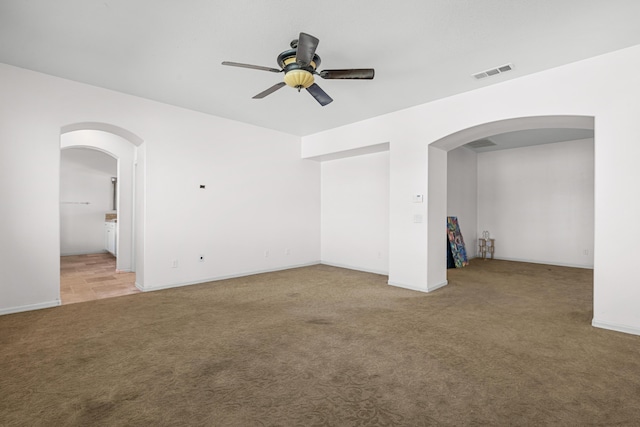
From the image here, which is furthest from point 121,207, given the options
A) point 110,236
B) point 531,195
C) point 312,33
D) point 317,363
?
point 531,195

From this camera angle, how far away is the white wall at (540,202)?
7105 millimetres

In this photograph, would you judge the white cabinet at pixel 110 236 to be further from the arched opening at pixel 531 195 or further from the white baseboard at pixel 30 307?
the arched opening at pixel 531 195

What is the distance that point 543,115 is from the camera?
3.73 metres

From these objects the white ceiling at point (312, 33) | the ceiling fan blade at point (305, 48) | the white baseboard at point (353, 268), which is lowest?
the white baseboard at point (353, 268)

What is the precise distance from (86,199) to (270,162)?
6479mm

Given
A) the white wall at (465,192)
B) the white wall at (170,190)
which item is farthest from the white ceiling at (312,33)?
the white wall at (465,192)

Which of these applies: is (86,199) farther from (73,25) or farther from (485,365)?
(485,365)

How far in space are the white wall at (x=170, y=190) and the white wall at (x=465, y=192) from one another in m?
3.29

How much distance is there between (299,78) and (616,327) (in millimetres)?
4091

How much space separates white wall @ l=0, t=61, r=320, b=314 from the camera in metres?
3.81

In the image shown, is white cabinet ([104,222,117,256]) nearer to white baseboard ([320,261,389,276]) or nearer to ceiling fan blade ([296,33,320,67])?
white baseboard ([320,261,389,276])

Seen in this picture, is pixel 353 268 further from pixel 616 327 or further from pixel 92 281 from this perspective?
pixel 92 281

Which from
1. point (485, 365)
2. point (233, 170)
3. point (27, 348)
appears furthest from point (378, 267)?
point (27, 348)

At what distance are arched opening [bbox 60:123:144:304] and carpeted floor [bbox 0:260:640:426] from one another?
0.96 m
